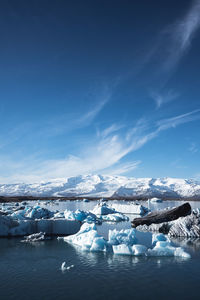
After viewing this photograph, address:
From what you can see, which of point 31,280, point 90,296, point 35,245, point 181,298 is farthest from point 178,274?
point 35,245

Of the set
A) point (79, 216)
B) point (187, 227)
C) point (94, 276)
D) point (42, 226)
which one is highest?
point (79, 216)

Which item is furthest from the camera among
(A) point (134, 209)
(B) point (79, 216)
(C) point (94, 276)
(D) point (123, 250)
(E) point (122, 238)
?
(A) point (134, 209)

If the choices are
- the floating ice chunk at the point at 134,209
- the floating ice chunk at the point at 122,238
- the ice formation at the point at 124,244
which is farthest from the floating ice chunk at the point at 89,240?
the floating ice chunk at the point at 134,209

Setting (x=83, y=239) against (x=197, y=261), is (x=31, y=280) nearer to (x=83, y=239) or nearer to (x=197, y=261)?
(x=83, y=239)

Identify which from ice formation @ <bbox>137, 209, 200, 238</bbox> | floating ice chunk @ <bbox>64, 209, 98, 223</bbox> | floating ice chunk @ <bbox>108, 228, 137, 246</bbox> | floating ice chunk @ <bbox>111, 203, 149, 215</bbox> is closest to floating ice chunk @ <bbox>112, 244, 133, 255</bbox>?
floating ice chunk @ <bbox>108, 228, 137, 246</bbox>

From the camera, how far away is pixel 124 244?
863 centimetres

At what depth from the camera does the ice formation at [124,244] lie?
8.31 metres

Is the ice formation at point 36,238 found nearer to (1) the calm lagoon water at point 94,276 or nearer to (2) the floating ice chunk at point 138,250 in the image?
(1) the calm lagoon water at point 94,276

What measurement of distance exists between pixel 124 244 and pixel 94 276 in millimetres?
2384

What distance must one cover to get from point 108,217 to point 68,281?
14653mm

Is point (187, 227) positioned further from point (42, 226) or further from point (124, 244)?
point (42, 226)

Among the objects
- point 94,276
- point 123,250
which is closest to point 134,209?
point 123,250

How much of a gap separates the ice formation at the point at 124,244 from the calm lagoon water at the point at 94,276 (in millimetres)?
315

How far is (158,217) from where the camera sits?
51.2ft
